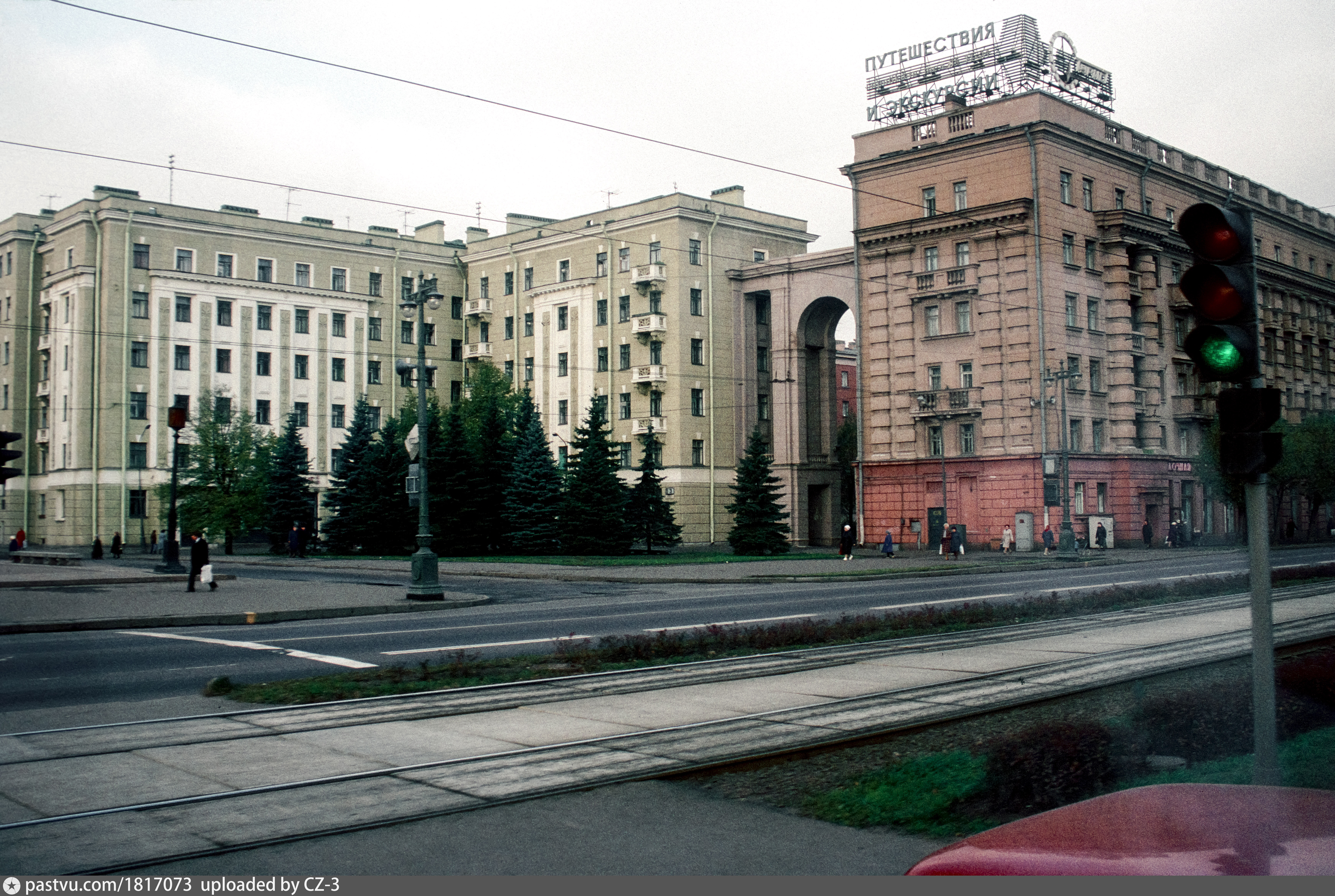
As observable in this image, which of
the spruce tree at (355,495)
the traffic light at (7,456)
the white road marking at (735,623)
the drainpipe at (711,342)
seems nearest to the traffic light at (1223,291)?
the white road marking at (735,623)

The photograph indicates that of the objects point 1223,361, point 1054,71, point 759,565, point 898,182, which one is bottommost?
point 759,565

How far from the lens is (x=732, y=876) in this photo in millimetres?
4742

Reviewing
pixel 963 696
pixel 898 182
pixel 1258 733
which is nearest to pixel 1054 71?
pixel 898 182

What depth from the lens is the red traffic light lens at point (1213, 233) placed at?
549 cm

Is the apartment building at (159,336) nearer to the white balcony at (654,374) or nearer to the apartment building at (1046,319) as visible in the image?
the white balcony at (654,374)

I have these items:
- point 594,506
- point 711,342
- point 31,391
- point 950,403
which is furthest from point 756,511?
→ point 31,391

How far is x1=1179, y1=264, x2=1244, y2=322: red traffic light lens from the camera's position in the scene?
18.0 ft

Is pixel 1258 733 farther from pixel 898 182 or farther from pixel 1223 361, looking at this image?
pixel 898 182

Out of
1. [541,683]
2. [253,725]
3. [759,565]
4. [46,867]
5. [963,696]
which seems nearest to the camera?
[46,867]

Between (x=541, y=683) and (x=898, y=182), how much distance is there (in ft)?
157

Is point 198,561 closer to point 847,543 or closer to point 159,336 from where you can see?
point 847,543

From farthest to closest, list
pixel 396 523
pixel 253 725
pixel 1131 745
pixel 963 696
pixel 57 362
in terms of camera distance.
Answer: pixel 57 362 < pixel 396 523 < pixel 963 696 < pixel 253 725 < pixel 1131 745

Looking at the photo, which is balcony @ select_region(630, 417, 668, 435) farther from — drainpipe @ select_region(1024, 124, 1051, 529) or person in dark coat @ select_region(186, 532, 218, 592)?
person in dark coat @ select_region(186, 532, 218, 592)

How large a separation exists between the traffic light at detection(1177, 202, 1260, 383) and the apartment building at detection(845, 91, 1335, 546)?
42786 mm
